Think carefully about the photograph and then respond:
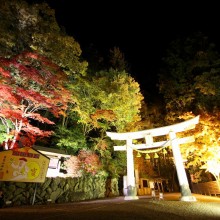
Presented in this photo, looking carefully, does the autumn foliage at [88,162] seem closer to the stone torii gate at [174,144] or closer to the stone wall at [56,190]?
the stone wall at [56,190]

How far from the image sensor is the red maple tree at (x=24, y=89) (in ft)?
34.4

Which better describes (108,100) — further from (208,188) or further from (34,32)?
(208,188)

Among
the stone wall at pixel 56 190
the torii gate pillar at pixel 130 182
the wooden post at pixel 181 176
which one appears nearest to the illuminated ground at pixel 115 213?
the stone wall at pixel 56 190

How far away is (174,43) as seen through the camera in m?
22.6

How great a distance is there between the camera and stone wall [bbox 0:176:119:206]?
10.1m

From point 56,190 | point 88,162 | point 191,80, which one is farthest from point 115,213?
point 191,80

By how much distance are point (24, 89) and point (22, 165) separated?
438 cm

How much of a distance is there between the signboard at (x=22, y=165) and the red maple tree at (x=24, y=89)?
1.98m

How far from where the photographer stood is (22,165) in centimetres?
952

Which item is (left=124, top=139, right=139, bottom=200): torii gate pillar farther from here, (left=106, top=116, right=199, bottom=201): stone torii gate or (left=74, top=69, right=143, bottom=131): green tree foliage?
(left=74, top=69, right=143, bottom=131): green tree foliage

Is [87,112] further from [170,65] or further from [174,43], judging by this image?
[174,43]

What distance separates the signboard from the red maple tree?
6.51ft

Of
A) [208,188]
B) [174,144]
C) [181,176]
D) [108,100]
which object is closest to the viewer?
[181,176]

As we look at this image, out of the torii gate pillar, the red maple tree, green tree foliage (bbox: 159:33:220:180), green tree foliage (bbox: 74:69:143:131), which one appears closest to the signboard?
the red maple tree
